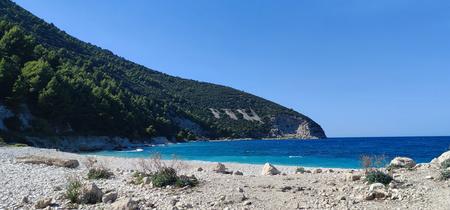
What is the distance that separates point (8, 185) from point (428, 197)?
15047 millimetres

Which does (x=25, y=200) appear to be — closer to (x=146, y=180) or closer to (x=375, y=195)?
(x=146, y=180)

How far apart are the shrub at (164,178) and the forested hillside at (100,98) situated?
47.9 m

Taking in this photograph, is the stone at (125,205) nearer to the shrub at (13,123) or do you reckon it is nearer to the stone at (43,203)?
the stone at (43,203)

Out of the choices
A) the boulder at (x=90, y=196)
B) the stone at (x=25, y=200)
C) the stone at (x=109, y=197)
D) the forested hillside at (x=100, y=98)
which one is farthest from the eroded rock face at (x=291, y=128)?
the stone at (x=25, y=200)

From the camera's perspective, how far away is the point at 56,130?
6669cm

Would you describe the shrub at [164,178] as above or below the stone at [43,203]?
above

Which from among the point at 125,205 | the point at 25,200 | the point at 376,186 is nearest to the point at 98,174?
the point at 25,200

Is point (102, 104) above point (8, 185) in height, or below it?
above

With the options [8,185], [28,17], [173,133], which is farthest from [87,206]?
[28,17]

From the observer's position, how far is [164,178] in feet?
52.8

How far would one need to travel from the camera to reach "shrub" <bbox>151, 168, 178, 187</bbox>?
632 inches

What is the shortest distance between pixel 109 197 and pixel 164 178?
2.58 meters

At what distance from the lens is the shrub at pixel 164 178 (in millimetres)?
16062

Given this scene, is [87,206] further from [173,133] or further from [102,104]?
[173,133]
